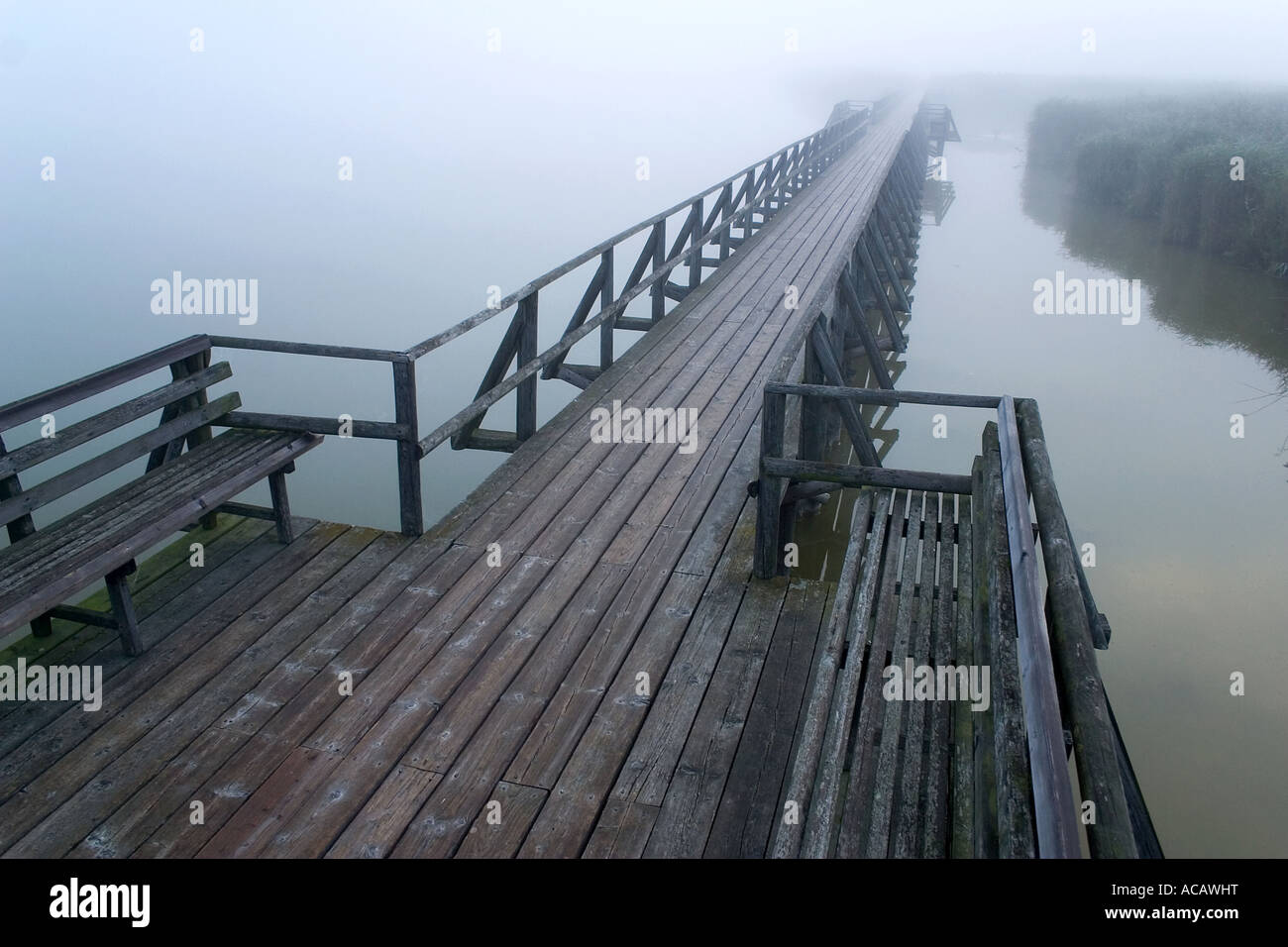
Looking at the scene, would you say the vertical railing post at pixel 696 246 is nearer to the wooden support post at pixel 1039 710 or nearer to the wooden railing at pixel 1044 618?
the wooden railing at pixel 1044 618

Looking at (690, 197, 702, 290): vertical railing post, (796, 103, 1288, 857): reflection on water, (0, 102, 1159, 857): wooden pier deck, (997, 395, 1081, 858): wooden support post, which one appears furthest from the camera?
(690, 197, 702, 290): vertical railing post

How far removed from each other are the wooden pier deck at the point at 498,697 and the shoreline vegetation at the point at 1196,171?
541 inches

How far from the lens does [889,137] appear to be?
2628 cm

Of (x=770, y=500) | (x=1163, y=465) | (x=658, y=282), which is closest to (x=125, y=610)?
(x=770, y=500)

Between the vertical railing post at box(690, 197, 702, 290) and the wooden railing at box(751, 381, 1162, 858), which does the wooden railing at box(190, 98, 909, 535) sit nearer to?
the vertical railing post at box(690, 197, 702, 290)

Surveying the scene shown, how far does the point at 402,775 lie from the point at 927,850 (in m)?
1.56

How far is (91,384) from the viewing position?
13.0 ft

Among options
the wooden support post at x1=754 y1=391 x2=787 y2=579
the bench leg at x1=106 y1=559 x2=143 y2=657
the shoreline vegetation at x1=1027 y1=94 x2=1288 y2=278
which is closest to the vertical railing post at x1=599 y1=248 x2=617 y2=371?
the wooden support post at x1=754 y1=391 x2=787 y2=579

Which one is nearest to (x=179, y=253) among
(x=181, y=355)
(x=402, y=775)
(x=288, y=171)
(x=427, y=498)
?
(x=288, y=171)

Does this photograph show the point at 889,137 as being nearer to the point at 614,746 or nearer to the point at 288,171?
the point at 288,171

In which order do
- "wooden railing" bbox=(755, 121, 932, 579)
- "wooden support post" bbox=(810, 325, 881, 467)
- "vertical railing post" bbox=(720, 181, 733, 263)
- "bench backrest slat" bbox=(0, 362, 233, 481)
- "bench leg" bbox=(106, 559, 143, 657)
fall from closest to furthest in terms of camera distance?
"bench leg" bbox=(106, 559, 143, 657) < "bench backrest slat" bbox=(0, 362, 233, 481) < "wooden railing" bbox=(755, 121, 932, 579) < "wooden support post" bbox=(810, 325, 881, 467) < "vertical railing post" bbox=(720, 181, 733, 263)

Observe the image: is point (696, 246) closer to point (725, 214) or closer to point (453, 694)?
point (725, 214)

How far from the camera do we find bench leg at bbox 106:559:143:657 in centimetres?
344

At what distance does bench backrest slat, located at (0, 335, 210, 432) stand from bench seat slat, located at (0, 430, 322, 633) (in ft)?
1.31
